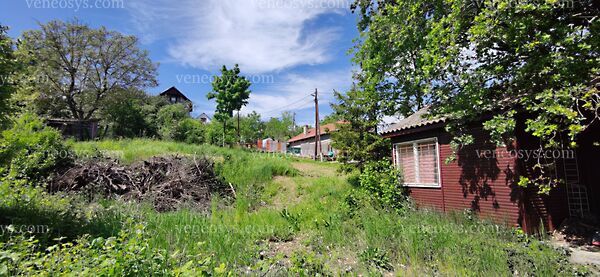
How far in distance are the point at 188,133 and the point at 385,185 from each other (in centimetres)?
1983

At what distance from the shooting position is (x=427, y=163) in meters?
9.25

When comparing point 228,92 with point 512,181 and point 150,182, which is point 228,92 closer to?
point 150,182

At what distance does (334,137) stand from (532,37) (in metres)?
7.66

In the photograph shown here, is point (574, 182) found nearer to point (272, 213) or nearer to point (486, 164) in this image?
point (486, 164)

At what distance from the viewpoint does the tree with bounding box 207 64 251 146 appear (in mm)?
24812

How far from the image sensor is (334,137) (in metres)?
12.7

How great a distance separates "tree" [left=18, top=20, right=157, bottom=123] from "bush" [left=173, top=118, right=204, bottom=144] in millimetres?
9369

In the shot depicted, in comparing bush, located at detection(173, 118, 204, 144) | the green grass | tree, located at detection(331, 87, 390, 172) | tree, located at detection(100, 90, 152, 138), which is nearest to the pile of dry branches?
the green grass

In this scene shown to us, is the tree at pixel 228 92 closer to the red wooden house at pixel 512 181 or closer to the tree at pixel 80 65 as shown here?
the tree at pixel 80 65

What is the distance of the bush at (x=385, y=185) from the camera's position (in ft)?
30.6

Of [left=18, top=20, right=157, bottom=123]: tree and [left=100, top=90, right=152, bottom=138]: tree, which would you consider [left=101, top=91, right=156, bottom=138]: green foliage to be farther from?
[left=18, top=20, right=157, bottom=123]: tree

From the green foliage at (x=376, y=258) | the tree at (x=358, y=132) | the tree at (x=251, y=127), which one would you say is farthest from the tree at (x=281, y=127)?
the green foliage at (x=376, y=258)

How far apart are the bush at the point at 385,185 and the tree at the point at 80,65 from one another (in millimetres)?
28373

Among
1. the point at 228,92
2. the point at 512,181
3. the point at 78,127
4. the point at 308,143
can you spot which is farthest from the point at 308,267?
the point at 308,143
